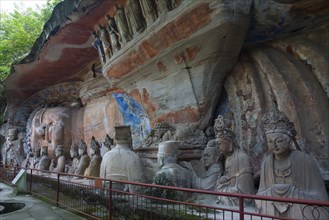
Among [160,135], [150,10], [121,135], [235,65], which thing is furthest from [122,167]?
[150,10]

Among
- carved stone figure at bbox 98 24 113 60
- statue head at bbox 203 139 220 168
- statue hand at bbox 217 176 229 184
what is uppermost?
carved stone figure at bbox 98 24 113 60

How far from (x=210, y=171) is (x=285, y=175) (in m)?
1.56

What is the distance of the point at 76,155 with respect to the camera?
1098cm

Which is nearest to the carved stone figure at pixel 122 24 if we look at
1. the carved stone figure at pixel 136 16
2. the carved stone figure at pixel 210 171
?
the carved stone figure at pixel 136 16

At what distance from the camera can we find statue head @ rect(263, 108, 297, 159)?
3.49 m

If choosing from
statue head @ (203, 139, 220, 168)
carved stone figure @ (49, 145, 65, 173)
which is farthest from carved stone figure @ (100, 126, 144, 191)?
carved stone figure @ (49, 145, 65, 173)

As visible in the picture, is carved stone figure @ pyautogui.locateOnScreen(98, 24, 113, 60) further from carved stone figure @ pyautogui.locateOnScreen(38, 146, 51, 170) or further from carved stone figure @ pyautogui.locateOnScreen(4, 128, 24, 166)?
carved stone figure @ pyautogui.locateOnScreen(4, 128, 24, 166)

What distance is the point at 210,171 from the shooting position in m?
4.86

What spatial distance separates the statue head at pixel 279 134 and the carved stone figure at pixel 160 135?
9.46ft

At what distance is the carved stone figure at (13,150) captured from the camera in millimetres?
15352

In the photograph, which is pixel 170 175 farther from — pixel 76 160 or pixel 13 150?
pixel 13 150

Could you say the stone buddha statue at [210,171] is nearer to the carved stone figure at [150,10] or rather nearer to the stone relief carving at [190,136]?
the stone relief carving at [190,136]

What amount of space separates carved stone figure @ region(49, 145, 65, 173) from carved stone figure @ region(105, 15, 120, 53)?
19.3ft

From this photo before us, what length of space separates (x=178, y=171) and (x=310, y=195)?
2.03m
